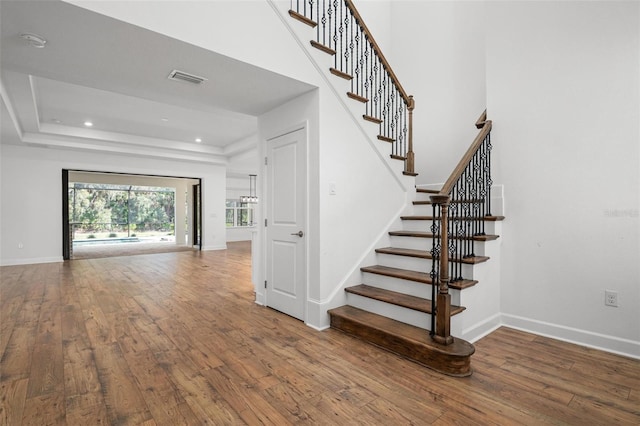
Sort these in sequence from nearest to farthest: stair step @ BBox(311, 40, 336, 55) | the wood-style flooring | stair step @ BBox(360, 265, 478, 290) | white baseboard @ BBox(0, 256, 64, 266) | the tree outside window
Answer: stair step @ BBox(360, 265, 478, 290), stair step @ BBox(311, 40, 336, 55), white baseboard @ BBox(0, 256, 64, 266), the wood-style flooring, the tree outside window

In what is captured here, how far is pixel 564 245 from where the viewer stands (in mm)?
2766

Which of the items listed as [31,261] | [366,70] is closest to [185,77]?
[366,70]

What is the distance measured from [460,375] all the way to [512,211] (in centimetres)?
182

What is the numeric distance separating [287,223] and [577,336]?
115 inches

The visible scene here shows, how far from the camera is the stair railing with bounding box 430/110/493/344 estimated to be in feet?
7.48

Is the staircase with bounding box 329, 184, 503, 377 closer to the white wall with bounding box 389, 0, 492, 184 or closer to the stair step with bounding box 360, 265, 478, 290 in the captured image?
the stair step with bounding box 360, 265, 478, 290

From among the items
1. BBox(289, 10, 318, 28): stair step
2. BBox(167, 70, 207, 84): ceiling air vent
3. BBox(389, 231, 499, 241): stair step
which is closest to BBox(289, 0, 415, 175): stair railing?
BBox(289, 10, 318, 28): stair step

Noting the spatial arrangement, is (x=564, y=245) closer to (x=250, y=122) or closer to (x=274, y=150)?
(x=274, y=150)

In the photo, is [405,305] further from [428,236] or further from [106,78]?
[106,78]

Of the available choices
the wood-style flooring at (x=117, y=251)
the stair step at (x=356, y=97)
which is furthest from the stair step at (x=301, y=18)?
the wood-style flooring at (x=117, y=251)

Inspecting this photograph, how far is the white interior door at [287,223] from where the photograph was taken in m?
3.27

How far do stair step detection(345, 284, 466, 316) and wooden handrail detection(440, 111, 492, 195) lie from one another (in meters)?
0.97

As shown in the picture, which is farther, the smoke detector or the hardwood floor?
the smoke detector

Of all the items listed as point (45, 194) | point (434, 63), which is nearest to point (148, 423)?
point (434, 63)
